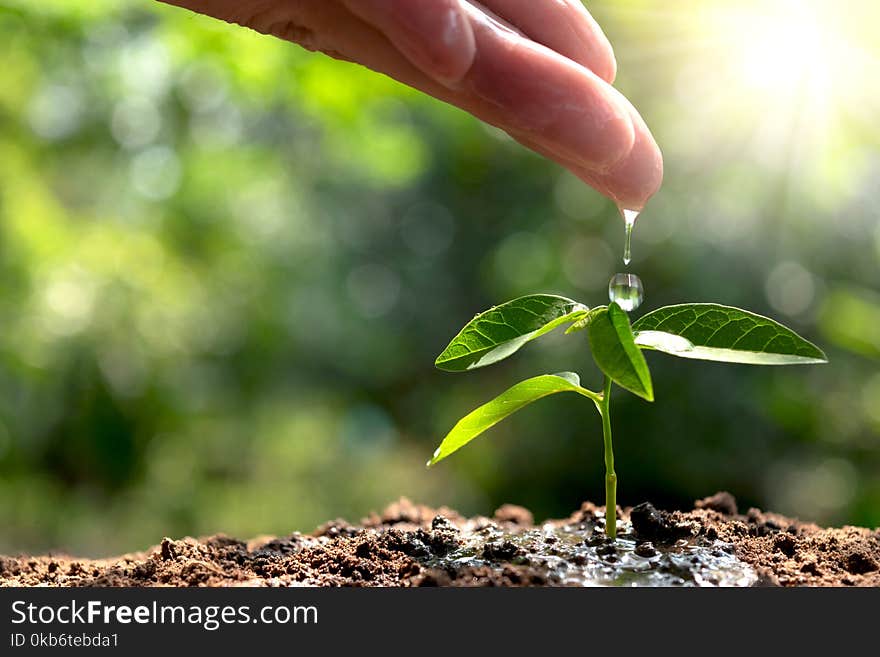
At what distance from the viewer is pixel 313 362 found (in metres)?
4.87

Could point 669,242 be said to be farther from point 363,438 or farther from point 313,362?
point 313,362

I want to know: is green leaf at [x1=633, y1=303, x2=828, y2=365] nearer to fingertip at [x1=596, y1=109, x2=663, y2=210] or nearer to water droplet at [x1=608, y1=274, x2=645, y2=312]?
water droplet at [x1=608, y1=274, x2=645, y2=312]

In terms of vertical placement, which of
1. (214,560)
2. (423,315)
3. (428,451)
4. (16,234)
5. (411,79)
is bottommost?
(214,560)

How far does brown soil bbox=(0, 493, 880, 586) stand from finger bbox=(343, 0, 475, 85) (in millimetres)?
525

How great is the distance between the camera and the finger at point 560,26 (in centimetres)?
107

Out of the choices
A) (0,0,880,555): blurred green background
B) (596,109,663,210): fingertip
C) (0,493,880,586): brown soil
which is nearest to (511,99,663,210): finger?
(596,109,663,210): fingertip

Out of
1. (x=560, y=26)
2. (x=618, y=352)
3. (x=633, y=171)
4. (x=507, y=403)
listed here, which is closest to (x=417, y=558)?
(x=507, y=403)

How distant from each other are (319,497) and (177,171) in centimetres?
175

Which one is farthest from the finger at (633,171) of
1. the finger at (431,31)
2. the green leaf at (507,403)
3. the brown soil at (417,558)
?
the brown soil at (417,558)

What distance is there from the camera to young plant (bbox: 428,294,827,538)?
754 mm

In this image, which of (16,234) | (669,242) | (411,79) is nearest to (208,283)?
(16,234)

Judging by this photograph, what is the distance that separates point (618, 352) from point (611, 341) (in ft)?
0.05

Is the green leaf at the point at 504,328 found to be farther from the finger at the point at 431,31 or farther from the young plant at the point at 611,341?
the finger at the point at 431,31

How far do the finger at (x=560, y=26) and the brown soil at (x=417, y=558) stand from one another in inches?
24.4
